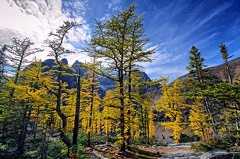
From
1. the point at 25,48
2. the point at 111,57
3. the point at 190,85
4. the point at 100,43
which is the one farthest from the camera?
the point at 190,85

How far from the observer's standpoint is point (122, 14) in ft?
39.1

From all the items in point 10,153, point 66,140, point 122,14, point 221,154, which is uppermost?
point 122,14

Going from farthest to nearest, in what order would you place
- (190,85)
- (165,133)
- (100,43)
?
(165,133) → (190,85) → (100,43)

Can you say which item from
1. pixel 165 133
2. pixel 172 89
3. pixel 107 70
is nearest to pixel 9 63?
pixel 107 70

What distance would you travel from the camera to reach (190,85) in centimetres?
2064

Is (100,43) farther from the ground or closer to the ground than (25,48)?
closer to the ground

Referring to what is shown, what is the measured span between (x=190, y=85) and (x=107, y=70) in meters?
13.9

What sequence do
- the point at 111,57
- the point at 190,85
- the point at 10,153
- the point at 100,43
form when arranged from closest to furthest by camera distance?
1. the point at 100,43
2. the point at 111,57
3. the point at 10,153
4. the point at 190,85

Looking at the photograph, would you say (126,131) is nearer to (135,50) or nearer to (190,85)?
(135,50)

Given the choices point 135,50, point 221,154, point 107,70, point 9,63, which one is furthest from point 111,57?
point 9,63

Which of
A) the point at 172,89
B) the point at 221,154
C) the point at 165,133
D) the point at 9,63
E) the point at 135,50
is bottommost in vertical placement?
the point at 165,133

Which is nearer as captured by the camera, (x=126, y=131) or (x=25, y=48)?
(x=126, y=131)

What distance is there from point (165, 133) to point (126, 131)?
48.8 m

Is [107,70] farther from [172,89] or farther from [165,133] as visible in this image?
[165,133]
